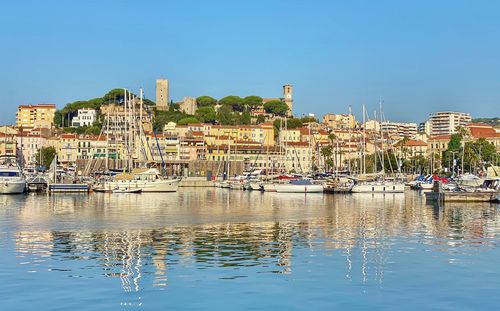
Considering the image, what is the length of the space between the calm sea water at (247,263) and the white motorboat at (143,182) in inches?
1233

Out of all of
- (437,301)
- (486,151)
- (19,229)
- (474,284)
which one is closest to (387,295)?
(437,301)

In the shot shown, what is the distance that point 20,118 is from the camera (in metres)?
182

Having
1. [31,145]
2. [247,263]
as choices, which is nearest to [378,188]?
[247,263]

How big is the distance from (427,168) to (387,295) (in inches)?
4429

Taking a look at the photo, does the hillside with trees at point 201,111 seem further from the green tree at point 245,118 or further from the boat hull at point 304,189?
the boat hull at point 304,189

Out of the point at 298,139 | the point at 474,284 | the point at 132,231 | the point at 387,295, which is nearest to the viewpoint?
the point at 387,295

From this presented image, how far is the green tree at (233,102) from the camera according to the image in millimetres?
194875

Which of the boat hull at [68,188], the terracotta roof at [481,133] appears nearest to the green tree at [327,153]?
the terracotta roof at [481,133]

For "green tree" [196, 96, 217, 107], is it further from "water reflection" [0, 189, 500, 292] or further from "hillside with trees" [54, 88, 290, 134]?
"water reflection" [0, 189, 500, 292]

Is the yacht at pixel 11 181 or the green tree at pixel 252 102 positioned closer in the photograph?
the yacht at pixel 11 181

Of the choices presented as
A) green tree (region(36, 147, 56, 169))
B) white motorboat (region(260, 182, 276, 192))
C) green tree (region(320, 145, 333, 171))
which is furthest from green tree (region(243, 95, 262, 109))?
white motorboat (region(260, 182, 276, 192))

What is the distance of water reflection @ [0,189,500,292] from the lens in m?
20.3

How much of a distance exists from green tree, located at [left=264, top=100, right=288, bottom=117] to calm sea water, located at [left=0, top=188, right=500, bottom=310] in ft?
516

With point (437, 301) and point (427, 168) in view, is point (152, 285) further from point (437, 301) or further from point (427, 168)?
point (427, 168)
